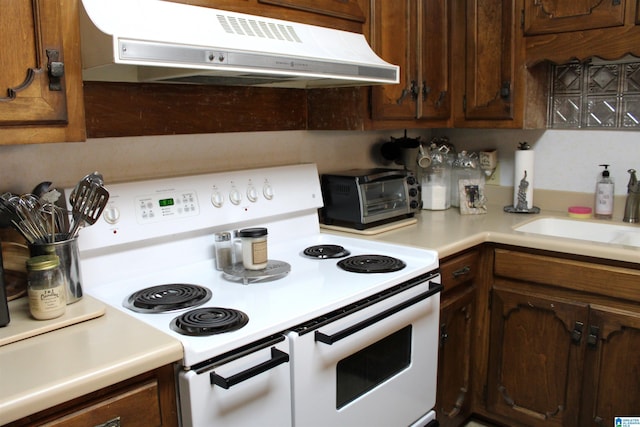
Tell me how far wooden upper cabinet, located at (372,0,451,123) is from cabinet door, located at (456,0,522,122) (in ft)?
0.31

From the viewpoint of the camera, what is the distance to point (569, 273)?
6.21ft

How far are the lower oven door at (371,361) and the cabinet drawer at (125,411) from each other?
0.34 metres

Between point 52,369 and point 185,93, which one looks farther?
point 185,93

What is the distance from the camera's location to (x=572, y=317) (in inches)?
75.3

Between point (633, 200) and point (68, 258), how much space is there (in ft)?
6.94

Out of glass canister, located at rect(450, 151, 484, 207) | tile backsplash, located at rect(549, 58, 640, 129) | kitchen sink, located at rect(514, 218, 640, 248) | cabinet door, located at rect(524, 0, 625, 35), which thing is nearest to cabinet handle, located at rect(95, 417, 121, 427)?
kitchen sink, located at rect(514, 218, 640, 248)

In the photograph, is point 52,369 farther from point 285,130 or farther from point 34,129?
point 285,130

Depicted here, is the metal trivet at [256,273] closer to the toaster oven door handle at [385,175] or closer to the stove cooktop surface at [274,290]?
the stove cooktop surface at [274,290]

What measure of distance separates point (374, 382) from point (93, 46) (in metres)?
1.16

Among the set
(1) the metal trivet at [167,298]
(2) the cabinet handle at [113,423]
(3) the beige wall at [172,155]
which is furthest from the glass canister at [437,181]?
(2) the cabinet handle at [113,423]

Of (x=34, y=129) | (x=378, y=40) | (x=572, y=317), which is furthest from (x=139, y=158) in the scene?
(x=572, y=317)

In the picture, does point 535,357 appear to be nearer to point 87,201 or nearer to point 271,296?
point 271,296

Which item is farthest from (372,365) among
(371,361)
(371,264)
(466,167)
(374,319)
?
(466,167)

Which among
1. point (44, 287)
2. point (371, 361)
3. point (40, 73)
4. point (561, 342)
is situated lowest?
point (561, 342)
